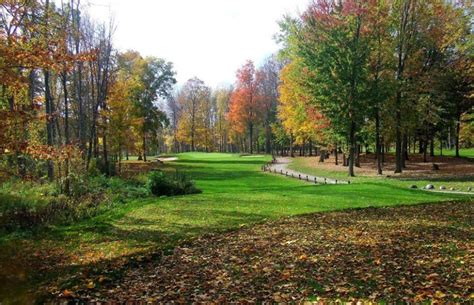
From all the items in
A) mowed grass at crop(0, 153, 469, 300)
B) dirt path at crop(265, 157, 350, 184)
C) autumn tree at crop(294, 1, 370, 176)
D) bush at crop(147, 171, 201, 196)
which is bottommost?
dirt path at crop(265, 157, 350, 184)

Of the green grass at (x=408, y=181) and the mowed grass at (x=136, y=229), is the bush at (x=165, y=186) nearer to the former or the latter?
the mowed grass at (x=136, y=229)

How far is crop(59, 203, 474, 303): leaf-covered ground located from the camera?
217 inches

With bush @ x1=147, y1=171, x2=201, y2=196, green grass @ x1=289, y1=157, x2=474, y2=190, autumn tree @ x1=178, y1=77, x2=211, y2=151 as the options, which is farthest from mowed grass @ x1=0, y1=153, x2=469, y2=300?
autumn tree @ x1=178, y1=77, x2=211, y2=151

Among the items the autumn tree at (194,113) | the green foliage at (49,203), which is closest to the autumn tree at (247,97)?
the autumn tree at (194,113)

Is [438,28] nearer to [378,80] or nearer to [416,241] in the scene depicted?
[378,80]

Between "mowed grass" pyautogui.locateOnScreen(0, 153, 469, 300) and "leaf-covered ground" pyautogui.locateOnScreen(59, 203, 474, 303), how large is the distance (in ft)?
2.48

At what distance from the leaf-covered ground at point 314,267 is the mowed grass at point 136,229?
0.75 metres

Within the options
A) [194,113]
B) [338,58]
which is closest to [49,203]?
[338,58]

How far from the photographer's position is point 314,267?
6668mm

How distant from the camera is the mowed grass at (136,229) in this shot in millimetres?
6902

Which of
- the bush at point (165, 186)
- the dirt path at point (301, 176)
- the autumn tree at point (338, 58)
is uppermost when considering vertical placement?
the autumn tree at point (338, 58)

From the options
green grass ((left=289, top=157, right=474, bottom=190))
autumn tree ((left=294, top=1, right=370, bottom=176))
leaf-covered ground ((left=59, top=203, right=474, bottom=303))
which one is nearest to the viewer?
leaf-covered ground ((left=59, top=203, right=474, bottom=303))

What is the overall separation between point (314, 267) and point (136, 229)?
530 cm

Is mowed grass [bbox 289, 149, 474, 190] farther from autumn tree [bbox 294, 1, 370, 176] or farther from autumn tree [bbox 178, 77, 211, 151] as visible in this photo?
autumn tree [bbox 178, 77, 211, 151]
